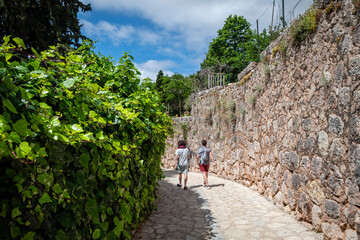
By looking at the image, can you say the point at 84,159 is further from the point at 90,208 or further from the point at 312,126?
the point at 312,126

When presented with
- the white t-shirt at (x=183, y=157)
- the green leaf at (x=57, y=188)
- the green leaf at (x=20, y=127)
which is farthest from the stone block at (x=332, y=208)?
the white t-shirt at (x=183, y=157)

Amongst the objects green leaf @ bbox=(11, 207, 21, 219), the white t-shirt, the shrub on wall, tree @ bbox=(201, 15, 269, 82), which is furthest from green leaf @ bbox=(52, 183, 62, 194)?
tree @ bbox=(201, 15, 269, 82)

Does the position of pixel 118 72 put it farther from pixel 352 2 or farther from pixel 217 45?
pixel 217 45

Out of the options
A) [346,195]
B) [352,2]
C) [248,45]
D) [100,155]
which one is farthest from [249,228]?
[248,45]

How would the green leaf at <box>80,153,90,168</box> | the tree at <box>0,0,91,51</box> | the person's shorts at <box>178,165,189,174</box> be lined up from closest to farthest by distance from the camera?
the green leaf at <box>80,153,90,168</box>
the person's shorts at <box>178,165,189,174</box>
the tree at <box>0,0,91,51</box>

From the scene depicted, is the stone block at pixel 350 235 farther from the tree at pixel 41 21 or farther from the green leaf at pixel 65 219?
the tree at pixel 41 21

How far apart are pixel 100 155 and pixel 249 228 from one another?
3.14 meters

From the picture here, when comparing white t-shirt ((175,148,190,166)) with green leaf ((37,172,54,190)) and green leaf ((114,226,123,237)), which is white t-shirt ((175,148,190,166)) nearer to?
green leaf ((114,226,123,237))

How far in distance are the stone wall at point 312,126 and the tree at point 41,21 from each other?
8.72m

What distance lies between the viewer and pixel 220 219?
15.2 feet

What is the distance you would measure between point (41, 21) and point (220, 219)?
39.2 feet

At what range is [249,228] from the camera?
4082 mm

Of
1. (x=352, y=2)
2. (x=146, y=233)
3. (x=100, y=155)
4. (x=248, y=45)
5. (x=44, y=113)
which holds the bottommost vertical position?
(x=146, y=233)

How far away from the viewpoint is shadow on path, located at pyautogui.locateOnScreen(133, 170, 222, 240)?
3.84 meters
